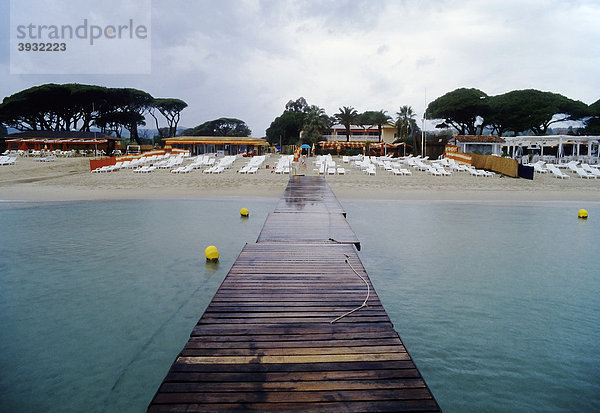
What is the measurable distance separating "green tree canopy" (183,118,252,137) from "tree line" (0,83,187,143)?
21.7 metres

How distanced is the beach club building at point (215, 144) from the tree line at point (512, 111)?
81.9ft

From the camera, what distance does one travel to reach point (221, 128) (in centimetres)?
8900

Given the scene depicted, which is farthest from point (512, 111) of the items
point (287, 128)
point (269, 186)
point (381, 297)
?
point (381, 297)

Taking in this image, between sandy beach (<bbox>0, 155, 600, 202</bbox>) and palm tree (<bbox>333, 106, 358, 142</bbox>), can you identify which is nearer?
sandy beach (<bbox>0, 155, 600, 202</bbox>)

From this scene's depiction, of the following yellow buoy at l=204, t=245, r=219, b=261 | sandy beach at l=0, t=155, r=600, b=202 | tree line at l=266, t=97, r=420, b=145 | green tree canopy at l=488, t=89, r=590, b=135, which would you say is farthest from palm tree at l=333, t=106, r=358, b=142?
yellow buoy at l=204, t=245, r=219, b=261

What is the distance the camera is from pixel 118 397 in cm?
395

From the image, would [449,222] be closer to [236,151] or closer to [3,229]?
[3,229]

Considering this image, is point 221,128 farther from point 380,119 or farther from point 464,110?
point 464,110

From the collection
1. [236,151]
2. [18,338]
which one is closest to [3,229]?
[18,338]

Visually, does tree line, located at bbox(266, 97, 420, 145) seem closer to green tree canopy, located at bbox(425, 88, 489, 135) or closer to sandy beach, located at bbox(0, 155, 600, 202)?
green tree canopy, located at bbox(425, 88, 489, 135)

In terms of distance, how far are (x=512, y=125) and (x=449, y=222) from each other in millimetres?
43289

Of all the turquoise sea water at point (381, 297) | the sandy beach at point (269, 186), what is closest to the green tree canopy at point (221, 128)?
the sandy beach at point (269, 186)

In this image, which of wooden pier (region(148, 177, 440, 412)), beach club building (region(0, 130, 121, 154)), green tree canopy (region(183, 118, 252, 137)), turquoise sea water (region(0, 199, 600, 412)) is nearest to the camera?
wooden pier (region(148, 177, 440, 412))

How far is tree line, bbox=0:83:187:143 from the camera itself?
51562mm
